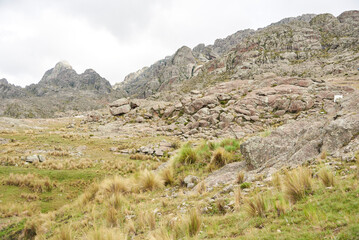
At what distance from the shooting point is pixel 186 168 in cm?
1054

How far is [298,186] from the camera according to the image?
4090mm

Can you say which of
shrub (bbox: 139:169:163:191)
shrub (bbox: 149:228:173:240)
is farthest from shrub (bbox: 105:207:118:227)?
shrub (bbox: 139:169:163:191)

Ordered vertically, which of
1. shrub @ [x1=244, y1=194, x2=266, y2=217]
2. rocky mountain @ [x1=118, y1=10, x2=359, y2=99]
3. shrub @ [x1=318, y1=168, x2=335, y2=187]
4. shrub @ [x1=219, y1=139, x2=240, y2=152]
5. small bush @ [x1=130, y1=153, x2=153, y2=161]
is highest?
rocky mountain @ [x1=118, y1=10, x2=359, y2=99]

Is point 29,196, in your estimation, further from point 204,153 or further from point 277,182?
point 277,182

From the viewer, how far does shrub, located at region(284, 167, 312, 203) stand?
160 inches

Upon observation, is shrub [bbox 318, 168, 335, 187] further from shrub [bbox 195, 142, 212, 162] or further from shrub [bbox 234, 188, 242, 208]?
shrub [bbox 195, 142, 212, 162]

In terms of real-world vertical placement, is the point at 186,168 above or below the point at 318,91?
below

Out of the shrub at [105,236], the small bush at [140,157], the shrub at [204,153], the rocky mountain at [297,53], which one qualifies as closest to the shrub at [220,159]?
the shrub at [204,153]

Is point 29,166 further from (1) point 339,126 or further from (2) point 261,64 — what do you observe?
(2) point 261,64

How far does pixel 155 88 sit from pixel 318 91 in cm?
14434

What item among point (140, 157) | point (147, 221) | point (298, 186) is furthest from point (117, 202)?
point (140, 157)

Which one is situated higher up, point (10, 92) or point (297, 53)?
point (10, 92)

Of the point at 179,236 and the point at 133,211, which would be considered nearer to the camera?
the point at 179,236

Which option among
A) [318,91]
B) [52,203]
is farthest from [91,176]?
[318,91]
